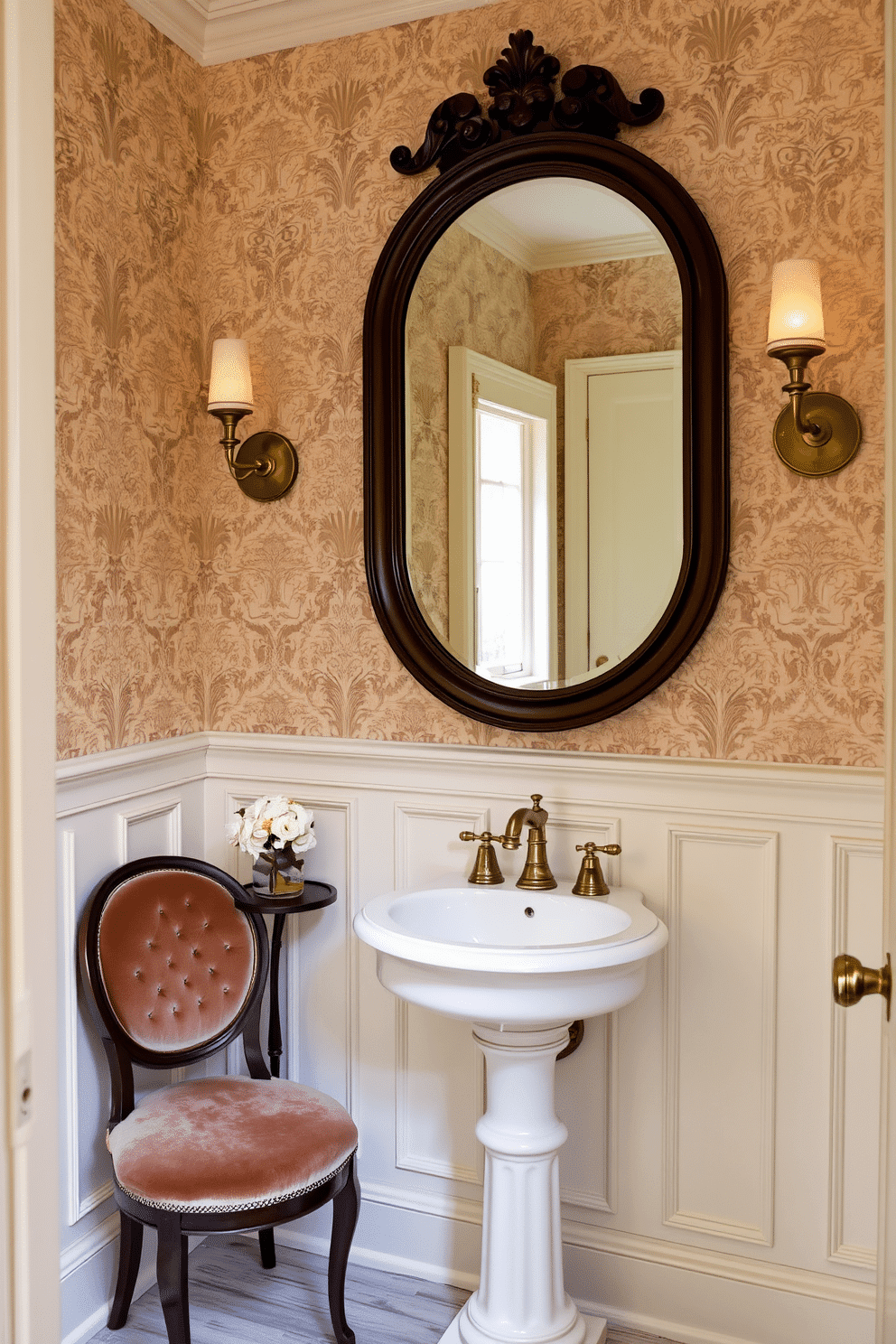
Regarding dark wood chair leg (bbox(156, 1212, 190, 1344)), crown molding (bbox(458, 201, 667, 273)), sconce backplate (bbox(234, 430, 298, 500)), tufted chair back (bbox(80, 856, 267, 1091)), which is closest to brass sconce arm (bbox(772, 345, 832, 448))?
crown molding (bbox(458, 201, 667, 273))

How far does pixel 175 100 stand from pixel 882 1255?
2.63 meters

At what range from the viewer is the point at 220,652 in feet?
8.79

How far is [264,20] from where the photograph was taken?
2.51 metres

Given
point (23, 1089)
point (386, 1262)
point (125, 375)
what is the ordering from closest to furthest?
point (23, 1089) < point (125, 375) < point (386, 1262)

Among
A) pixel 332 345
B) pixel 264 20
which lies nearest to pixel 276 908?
pixel 332 345

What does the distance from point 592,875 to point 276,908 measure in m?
0.69

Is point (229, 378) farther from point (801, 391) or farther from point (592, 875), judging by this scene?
point (592, 875)

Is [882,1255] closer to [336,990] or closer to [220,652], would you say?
[336,990]

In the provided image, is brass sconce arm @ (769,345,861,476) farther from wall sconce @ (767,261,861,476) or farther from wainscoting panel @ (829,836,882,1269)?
wainscoting panel @ (829,836,882,1269)

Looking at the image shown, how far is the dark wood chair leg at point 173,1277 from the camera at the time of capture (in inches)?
75.2

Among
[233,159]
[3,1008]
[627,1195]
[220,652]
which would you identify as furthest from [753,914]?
[233,159]

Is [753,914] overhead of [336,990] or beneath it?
overhead

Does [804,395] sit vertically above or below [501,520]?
above

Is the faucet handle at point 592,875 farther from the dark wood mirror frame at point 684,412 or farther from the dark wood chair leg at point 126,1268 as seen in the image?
the dark wood chair leg at point 126,1268
